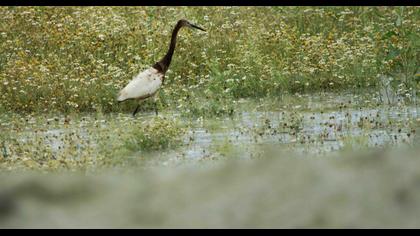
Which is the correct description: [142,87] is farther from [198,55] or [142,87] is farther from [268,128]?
[198,55]

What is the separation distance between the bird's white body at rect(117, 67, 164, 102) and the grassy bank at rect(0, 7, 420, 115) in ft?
1.18

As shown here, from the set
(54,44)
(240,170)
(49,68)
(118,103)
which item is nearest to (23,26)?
(54,44)

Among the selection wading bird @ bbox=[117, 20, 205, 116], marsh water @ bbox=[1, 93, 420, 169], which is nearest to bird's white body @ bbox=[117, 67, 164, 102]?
wading bird @ bbox=[117, 20, 205, 116]

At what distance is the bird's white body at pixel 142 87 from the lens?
1205 centimetres

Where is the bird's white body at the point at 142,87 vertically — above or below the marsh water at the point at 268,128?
above

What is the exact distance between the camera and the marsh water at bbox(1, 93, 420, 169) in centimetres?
1038

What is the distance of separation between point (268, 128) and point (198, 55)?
3557mm

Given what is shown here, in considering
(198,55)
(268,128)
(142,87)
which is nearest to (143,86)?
(142,87)

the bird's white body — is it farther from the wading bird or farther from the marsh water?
the marsh water

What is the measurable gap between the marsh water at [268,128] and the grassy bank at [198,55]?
1.12 feet

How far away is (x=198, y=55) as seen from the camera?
14.6 metres

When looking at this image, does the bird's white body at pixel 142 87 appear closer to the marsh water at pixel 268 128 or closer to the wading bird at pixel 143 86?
the wading bird at pixel 143 86

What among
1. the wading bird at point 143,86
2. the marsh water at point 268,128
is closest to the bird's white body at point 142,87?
the wading bird at point 143,86
